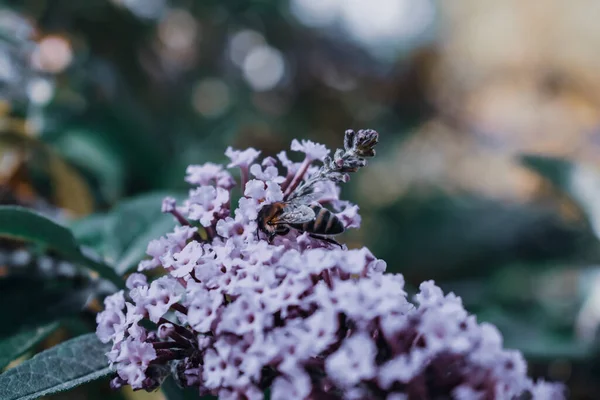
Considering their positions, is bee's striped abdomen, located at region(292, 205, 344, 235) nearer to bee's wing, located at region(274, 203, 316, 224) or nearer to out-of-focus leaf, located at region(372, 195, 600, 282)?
bee's wing, located at region(274, 203, 316, 224)

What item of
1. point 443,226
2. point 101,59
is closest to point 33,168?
point 101,59

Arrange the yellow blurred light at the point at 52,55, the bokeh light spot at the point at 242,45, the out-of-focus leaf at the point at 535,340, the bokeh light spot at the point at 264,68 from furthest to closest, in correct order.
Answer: the bokeh light spot at the point at 264,68 < the bokeh light spot at the point at 242,45 < the yellow blurred light at the point at 52,55 < the out-of-focus leaf at the point at 535,340

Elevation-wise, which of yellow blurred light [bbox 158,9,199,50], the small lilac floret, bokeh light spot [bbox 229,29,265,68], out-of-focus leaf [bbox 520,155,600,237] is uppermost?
bokeh light spot [bbox 229,29,265,68]

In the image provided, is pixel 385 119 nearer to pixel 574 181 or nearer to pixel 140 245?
pixel 574 181

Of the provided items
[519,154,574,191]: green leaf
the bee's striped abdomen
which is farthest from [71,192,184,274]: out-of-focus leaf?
[519,154,574,191]: green leaf

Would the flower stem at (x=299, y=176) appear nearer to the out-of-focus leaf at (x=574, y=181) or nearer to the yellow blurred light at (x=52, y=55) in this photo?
the out-of-focus leaf at (x=574, y=181)

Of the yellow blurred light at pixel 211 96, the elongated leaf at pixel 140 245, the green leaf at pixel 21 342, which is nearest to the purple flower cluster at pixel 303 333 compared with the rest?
the green leaf at pixel 21 342
